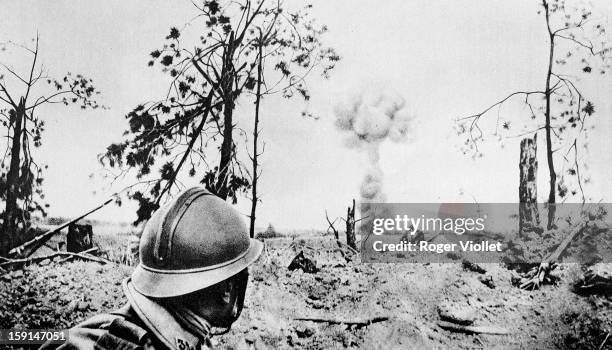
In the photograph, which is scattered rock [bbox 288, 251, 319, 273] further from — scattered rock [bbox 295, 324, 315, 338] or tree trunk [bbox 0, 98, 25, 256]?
tree trunk [bbox 0, 98, 25, 256]

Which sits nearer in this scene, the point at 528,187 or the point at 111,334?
the point at 111,334

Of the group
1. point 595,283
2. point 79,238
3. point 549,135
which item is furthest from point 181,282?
point 549,135

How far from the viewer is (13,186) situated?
17.0 ft

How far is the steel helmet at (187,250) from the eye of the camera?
2840 millimetres

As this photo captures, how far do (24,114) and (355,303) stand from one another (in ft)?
12.6

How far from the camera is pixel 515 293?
4789 mm

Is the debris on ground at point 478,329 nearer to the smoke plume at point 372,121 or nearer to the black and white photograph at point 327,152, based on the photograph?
the black and white photograph at point 327,152

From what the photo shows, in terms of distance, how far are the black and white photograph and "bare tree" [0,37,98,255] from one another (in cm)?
2

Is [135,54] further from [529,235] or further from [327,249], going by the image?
[529,235]

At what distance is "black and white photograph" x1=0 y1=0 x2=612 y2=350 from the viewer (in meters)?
4.87

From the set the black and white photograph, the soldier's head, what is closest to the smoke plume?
the black and white photograph

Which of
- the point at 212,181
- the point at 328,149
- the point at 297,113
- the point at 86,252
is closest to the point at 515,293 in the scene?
the point at 328,149

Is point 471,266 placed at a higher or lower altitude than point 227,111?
lower

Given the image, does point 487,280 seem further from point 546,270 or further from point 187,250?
point 187,250
